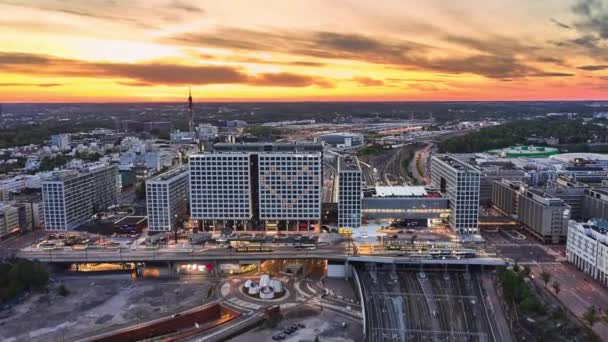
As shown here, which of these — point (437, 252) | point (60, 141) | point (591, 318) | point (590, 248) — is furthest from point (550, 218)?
point (60, 141)

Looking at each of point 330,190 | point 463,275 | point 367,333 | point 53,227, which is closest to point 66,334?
point 367,333

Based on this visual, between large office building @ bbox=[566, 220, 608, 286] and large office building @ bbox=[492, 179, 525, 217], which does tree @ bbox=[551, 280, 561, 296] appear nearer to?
large office building @ bbox=[566, 220, 608, 286]

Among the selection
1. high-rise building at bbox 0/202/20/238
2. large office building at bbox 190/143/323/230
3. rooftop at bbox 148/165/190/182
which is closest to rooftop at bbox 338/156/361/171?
large office building at bbox 190/143/323/230

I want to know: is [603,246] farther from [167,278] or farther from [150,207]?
[150,207]

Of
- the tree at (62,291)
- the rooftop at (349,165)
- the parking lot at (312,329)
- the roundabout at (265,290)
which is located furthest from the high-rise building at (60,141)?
the parking lot at (312,329)

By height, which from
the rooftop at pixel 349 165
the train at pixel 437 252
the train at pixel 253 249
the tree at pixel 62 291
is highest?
the rooftop at pixel 349 165

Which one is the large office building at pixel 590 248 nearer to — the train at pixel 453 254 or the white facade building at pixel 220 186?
the train at pixel 453 254

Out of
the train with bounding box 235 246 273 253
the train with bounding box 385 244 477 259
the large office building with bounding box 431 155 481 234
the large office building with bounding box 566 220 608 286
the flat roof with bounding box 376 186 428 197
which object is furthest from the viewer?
the flat roof with bounding box 376 186 428 197
